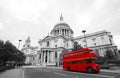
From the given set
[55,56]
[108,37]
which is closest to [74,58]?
[55,56]

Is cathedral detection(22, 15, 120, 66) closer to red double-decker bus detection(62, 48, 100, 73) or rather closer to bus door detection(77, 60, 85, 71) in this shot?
red double-decker bus detection(62, 48, 100, 73)

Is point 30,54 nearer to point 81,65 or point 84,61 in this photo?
point 81,65

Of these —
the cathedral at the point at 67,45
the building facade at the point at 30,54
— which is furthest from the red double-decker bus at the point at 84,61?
the building facade at the point at 30,54

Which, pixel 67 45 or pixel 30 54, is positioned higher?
pixel 67 45

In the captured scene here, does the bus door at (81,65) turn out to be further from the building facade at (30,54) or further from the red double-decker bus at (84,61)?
the building facade at (30,54)

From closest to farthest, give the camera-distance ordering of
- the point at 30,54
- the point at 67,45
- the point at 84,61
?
the point at 84,61 → the point at 67,45 → the point at 30,54

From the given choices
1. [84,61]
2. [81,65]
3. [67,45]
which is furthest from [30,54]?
[84,61]

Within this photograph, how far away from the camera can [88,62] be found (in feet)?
51.4

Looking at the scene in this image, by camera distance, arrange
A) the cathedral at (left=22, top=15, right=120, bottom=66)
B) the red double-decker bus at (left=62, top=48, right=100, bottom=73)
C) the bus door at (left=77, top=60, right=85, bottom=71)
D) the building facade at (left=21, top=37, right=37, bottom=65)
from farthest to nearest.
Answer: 1. the building facade at (left=21, top=37, right=37, bottom=65)
2. the cathedral at (left=22, top=15, right=120, bottom=66)
3. the bus door at (left=77, top=60, right=85, bottom=71)
4. the red double-decker bus at (left=62, top=48, right=100, bottom=73)

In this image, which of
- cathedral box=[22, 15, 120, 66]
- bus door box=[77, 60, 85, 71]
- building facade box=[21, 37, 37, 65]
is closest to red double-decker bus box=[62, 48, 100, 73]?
bus door box=[77, 60, 85, 71]

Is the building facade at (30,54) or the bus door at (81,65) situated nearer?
the bus door at (81,65)

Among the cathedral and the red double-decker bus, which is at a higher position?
the cathedral

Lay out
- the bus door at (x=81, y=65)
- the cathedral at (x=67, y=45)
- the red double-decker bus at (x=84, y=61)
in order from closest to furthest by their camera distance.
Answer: the red double-decker bus at (x=84, y=61), the bus door at (x=81, y=65), the cathedral at (x=67, y=45)

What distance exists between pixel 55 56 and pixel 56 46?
6.77 metres
